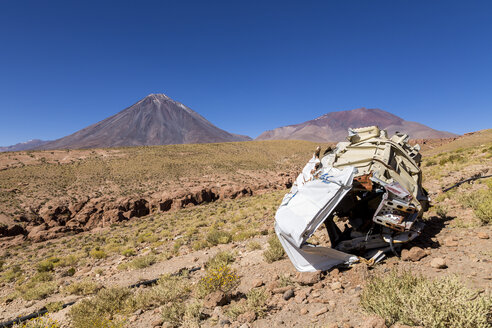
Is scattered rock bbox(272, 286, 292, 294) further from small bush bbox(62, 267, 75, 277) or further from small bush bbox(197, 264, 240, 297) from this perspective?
small bush bbox(62, 267, 75, 277)

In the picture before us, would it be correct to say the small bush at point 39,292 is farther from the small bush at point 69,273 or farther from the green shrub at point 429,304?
the green shrub at point 429,304

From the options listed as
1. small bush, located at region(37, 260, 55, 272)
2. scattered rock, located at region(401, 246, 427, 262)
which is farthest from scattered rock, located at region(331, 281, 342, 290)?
small bush, located at region(37, 260, 55, 272)

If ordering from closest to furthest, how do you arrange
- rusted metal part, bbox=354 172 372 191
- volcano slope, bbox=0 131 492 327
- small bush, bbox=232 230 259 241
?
volcano slope, bbox=0 131 492 327, rusted metal part, bbox=354 172 372 191, small bush, bbox=232 230 259 241

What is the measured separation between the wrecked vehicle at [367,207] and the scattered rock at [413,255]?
20 centimetres

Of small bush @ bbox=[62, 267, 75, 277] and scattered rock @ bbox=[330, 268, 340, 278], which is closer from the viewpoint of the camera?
scattered rock @ bbox=[330, 268, 340, 278]

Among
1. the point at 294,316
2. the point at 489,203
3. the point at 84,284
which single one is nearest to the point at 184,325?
the point at 294,316

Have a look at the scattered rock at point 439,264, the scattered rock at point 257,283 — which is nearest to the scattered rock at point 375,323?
the scattered rock at point 439,264

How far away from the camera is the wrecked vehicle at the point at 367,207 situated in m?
4.12

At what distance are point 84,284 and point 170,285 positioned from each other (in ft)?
13.2

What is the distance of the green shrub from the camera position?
240cm

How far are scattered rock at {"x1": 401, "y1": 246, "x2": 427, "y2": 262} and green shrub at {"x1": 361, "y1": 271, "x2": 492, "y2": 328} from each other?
1.15m

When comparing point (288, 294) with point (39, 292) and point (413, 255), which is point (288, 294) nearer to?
point (413, 255)

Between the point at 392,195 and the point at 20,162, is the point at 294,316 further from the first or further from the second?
the point at 20,162

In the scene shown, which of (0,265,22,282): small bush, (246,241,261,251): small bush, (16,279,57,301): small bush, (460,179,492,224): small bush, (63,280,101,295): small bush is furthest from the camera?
(0,265,22,282): small bush
